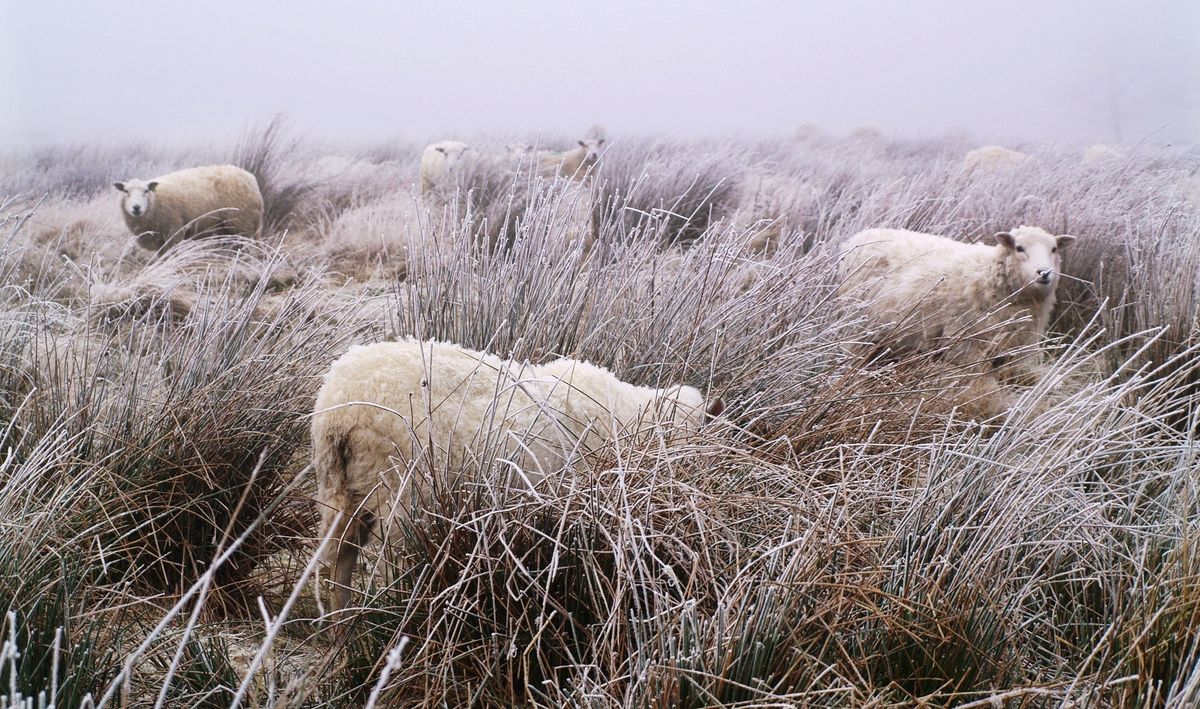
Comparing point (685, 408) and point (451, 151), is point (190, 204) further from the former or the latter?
point (685, 408)

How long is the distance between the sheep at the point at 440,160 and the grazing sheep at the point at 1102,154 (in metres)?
2.56

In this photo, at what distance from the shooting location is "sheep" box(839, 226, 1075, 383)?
2996 mm

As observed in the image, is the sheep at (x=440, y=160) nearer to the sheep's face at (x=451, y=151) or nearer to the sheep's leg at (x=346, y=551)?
the sheep's face at (x=451, y=151)

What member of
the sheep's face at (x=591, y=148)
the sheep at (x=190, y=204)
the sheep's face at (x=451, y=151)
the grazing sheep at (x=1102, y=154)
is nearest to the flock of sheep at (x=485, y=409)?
the grazing sheep at (x=1102, y=154)

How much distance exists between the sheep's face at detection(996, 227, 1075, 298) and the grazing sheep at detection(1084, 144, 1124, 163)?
0.56 meters

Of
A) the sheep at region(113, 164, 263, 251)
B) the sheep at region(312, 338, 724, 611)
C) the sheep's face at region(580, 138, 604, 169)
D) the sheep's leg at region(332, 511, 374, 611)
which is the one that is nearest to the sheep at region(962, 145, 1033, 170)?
the sheep's face at region(580, 138, 604, 169)

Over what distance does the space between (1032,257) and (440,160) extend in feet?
7.98

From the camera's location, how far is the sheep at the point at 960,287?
300 cm

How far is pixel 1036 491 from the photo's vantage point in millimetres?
1534

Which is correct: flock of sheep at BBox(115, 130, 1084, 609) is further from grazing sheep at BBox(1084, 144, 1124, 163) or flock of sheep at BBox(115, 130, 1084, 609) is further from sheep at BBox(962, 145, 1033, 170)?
sheep at BBox(962, 145, 1033, 170)

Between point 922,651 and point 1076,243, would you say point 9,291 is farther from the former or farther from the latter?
point 1076,243

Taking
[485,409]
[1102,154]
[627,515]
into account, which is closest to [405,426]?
[485,409]

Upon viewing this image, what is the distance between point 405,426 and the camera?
5.32ft

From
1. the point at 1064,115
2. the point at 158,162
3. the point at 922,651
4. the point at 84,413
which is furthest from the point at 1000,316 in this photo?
the point at 158,162
